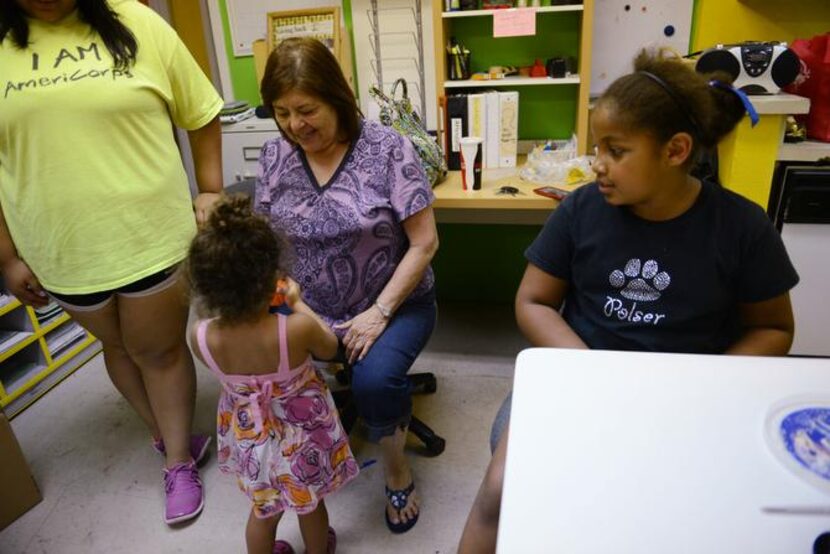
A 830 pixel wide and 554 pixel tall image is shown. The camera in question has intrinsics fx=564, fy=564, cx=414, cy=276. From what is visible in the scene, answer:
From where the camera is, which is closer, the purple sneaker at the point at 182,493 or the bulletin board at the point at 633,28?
the purple sneaker at the point at 182,493

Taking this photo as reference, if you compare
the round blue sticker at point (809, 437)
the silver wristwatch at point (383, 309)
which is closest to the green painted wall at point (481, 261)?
the silver wristwatch at point (383, 309)

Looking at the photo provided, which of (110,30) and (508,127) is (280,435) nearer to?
(110,30)

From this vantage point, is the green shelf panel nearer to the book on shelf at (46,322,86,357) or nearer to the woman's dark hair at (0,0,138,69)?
the woman's dark hair at (0,0,138,69)

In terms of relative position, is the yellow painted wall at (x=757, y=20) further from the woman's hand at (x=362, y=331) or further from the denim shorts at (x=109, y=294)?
the denim shorts at (x=109, y=294)

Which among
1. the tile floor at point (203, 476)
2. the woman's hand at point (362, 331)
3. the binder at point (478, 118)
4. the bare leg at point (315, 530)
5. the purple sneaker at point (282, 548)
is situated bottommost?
the tile floor at point (203, 476)

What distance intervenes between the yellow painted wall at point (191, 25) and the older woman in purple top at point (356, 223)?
1326 millimetres

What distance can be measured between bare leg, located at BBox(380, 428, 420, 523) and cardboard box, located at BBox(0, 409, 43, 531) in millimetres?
1066

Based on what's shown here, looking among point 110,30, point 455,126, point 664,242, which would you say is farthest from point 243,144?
point 664,242

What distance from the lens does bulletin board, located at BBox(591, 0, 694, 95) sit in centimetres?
209

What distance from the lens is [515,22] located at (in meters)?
1.96

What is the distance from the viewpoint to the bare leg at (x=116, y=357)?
140 cm

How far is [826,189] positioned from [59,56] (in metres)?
2.12

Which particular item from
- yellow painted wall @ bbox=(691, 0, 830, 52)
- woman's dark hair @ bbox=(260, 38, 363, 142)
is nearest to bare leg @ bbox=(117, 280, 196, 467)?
woman's dark hair @ bbox=(260, 38, 363, 142)

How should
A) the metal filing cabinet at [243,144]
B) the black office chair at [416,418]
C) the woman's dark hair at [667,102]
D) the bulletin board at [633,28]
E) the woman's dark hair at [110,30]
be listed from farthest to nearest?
the metal filing cabinet at [243,144] → the bulletin board at [633,28] → the black office chair at [416,418] → the woman's dark hair at [110,30] → the woman's dark hair at [667,102]
